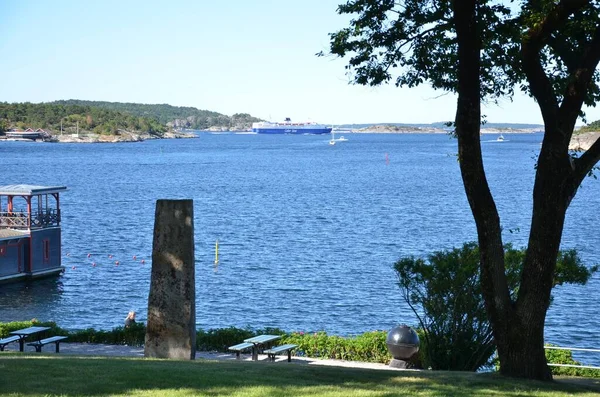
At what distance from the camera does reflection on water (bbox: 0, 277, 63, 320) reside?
1402 inches

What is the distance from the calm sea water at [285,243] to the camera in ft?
112

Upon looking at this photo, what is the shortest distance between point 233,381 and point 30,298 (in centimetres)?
3138

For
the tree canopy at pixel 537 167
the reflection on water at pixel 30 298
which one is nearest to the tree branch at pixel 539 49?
the tree canopy at pixel 537 167

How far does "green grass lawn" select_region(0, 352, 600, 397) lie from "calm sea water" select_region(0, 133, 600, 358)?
724cm

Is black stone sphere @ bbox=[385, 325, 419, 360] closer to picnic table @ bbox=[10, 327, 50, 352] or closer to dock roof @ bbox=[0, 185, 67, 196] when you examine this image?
picnic table @ bbox=[10, 327, 50, 352]

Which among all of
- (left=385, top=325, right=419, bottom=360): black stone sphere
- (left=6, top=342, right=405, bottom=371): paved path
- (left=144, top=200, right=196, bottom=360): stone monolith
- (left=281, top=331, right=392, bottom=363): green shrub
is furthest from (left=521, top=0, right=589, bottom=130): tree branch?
(left=281, top=331, right=392, bottom=363): green shrub

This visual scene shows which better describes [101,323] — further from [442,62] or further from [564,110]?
[564,110]

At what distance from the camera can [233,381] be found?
1023 centimetres

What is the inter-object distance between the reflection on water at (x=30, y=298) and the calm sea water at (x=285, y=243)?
9cm

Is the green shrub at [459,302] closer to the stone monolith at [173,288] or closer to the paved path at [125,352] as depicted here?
the paved path at [125,352]

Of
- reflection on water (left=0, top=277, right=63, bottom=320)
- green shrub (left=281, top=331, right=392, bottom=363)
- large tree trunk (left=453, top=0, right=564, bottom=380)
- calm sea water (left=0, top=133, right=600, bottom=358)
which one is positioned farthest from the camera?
reflection on water (left=0, top=277, right=63, bottom=320)

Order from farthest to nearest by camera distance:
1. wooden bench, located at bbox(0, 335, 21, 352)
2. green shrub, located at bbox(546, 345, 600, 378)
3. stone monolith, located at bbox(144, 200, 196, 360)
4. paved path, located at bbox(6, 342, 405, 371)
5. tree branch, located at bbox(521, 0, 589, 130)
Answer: wooden bench, located at bbox(0, 335, 21, 352) → paved path, located at bbox(6, 342, 405, 371) → green shrub, located at bbox(546, 345, 600, 378) → stone monolith, located at bbox(144, 200, 196, 360) → tree branch, located at bbox(521, 0, 589, 130)

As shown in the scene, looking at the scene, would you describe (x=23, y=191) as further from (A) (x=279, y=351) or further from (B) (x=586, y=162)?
(B) (x=586, y=162)

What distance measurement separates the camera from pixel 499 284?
472 inches
